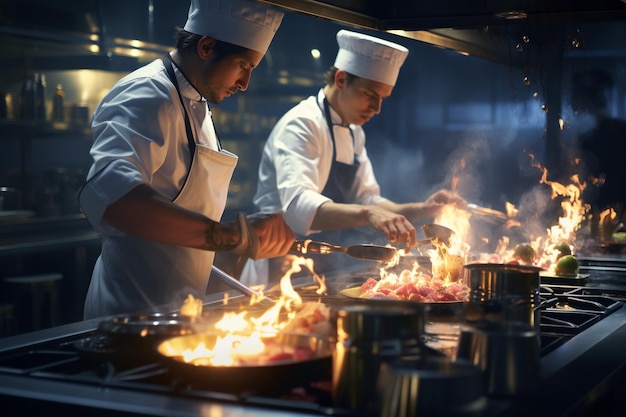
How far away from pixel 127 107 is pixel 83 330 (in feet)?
2.43

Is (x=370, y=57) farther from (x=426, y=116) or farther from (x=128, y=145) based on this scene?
(x=426, y=116)

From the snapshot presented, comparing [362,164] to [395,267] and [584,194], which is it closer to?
[395,267]

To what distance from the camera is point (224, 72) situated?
2.67 m

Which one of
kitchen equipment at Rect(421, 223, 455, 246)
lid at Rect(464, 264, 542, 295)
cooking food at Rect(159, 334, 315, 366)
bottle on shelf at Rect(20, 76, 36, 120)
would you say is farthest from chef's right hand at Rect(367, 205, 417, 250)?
bottle on shelf at Rect(20, 76, 36, 120)

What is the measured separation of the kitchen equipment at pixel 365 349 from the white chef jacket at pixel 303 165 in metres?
2.22

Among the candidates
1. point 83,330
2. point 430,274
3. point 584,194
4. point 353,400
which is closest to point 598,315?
point 430,274

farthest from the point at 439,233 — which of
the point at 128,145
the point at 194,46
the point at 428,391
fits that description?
the point at 428,391

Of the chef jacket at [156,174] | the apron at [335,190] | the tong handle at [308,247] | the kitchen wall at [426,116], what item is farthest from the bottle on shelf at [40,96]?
the tong handle at [308,247]

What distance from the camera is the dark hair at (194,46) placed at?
8.67 feet

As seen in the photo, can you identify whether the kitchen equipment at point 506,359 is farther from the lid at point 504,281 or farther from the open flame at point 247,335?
the lid at point 504,281

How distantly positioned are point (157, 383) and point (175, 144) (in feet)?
3.98

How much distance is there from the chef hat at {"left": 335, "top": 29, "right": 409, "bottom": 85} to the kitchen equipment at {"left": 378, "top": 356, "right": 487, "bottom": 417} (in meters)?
2.82

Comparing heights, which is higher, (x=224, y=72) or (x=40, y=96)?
(x=40, y=96)

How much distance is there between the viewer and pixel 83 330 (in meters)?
2.07
